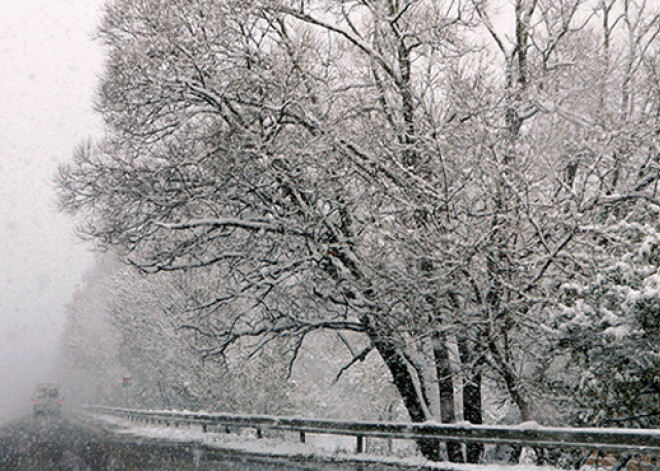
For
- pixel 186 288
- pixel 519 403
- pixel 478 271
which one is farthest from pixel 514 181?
pixel 186 288

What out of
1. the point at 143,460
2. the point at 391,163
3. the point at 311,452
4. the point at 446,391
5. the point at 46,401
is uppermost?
the point at 391,163

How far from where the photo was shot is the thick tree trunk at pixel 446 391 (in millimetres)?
12148

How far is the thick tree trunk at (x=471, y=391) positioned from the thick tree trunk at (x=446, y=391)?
0.25 m

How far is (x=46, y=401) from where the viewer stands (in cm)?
5053

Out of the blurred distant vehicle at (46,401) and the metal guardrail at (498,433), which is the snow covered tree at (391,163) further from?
the blurred distant vehicle at (46,401)

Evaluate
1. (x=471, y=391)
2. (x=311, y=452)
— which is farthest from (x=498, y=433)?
Answer: (x=311, y=452)

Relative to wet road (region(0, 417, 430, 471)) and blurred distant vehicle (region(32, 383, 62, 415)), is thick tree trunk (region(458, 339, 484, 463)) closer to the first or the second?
wet road (region(0, 417, 430, 471))

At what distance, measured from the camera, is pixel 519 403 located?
1050 centimetres

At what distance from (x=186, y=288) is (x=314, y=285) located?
1192cm

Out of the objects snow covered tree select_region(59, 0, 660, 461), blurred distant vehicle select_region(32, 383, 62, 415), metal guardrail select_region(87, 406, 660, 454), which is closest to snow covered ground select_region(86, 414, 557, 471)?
metal guardrail select_region(87, 406, 660, 454)

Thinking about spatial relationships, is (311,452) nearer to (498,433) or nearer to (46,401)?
(498,433)

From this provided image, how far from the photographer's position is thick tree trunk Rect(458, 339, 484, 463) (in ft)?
35.7

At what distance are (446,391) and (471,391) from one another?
1.62 feet

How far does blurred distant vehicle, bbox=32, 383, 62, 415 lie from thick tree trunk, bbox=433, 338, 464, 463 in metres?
46.1
